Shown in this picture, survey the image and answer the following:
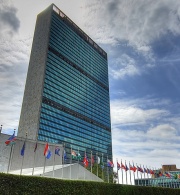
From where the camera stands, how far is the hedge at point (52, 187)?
22.4 m

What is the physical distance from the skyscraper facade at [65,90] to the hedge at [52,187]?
7415cm

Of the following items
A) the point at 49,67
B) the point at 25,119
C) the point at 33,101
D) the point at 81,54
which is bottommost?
the point at 25,119

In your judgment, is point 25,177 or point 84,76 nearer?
point 25,177

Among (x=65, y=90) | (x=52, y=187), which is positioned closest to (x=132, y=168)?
(x=52, y=187)

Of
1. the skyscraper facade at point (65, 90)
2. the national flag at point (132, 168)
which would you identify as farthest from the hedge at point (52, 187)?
the skyscraper facade at point (65, 90)

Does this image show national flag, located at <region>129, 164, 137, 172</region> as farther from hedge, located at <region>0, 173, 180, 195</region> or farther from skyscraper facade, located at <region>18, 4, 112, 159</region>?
skyscraper facade, located at <region>18, 4, 112, 159</region>

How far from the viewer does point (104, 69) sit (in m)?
181

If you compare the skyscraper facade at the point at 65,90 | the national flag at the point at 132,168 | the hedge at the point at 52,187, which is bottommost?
the hedge at the point at 52,187

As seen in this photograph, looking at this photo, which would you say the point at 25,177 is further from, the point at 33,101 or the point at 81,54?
the point at 81,54

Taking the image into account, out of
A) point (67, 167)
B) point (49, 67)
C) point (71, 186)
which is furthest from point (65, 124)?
point (71, 186)

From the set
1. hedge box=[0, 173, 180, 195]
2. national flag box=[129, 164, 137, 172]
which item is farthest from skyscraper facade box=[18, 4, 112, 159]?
hedge box=[0, 173, 180, 195]

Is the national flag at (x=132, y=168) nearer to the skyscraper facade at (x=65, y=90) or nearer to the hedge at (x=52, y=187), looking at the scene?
the hedge at (x=52, y=187)

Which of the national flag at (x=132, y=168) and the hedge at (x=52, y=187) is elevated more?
the national flag at (x=132, y=168)

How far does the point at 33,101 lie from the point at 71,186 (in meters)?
90.2
